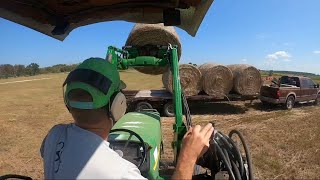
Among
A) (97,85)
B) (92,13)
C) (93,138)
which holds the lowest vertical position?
(93,138)

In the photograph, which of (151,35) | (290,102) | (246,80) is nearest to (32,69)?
(246,80)

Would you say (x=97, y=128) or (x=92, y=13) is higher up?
(x=92, y=13)

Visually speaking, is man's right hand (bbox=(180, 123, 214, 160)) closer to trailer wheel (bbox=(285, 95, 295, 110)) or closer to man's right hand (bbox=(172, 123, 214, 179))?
man's right hand (bbox=(172, 123, 214, 179))

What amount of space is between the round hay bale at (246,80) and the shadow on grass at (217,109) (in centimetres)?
93

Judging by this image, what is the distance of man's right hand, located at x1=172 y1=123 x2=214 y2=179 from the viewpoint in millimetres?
1709

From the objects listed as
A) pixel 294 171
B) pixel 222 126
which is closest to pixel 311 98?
pixel 222 126

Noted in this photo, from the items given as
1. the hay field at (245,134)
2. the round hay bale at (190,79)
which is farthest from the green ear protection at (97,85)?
the round hay bale at (190,79)

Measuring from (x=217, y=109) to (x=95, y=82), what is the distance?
1600cm

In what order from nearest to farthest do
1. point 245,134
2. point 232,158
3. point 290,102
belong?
point 232,158, point 245,134, point 290,102

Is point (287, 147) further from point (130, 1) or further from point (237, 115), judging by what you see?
point (130, 1)

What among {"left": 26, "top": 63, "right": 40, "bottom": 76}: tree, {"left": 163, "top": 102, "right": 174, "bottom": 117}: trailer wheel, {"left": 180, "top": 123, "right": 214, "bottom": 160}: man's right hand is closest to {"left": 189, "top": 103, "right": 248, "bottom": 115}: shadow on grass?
{"left": 163, "top": 102, "right": 174, "bottom": 117}: trailer wheel

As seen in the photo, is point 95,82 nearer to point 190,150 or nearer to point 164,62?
point 190,150

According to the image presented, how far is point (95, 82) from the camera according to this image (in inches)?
68.4

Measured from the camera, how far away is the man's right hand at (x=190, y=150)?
5.61 feet
